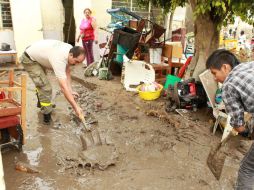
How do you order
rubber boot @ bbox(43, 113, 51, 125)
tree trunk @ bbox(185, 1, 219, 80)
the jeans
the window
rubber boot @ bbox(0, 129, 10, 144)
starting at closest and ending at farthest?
rubber boot @ bbox(0, 129, 10, 144) → rubber boot @ bbox(43, 113, 51, 125) → tree trunk @ bbox(185, 1, 219, 80) → the jeans → the window

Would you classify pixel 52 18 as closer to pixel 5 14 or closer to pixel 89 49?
pixel 5 14

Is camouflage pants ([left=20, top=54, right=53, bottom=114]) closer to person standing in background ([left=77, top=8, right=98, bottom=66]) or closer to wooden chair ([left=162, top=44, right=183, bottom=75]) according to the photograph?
wooden chair ([left=162, top=44, right=183, bottom=75])

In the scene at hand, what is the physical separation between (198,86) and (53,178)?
3273 mm

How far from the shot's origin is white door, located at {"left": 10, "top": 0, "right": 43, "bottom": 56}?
29.2 feet

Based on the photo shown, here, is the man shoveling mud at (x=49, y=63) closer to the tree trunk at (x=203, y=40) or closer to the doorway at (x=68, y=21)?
the tree trunk at (x=203, y=40)

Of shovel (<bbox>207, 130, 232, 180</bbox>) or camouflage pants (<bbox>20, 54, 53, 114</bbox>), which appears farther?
camouflage pants (<bbox>20, 54, 53, 114</bbox>)

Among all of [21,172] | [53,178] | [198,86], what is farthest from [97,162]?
[198,86]

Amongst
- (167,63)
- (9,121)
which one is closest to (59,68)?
(9,121)

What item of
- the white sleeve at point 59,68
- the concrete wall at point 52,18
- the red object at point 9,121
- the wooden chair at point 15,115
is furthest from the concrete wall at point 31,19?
the red object at point 9,121

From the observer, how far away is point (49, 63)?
182 inches

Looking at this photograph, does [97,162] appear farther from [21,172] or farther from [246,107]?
[246,107]

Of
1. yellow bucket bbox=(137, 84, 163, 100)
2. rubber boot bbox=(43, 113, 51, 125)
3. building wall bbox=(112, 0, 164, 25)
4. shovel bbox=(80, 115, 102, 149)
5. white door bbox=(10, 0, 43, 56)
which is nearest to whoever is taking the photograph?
shovel bbox=(80, 115, 102, 149)

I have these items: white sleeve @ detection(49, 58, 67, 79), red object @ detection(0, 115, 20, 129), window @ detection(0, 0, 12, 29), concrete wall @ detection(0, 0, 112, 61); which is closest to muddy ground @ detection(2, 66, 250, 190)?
red object @ detection(0, 115, 20, 129)

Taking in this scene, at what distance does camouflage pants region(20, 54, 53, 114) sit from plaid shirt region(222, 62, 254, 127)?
364cm
